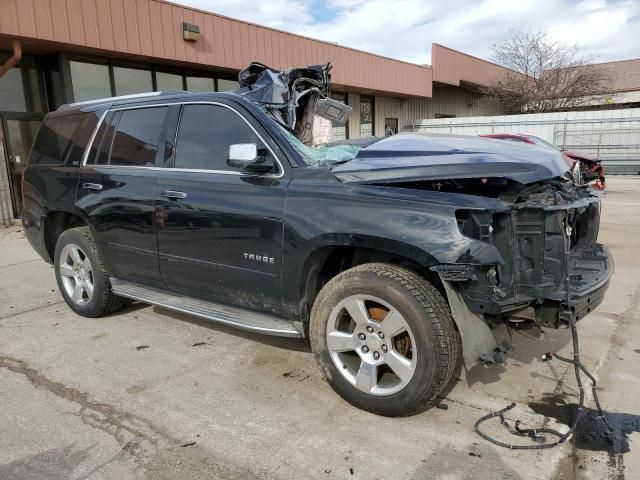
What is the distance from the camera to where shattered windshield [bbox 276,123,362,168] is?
3383 millimetres

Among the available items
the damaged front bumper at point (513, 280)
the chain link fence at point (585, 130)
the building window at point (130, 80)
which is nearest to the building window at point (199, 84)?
the building window at point (130, 80)

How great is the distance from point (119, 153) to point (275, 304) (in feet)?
6.63

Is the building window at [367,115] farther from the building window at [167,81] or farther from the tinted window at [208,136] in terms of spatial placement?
the tinted window at [208,136]

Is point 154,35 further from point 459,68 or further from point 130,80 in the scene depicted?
point 459,68

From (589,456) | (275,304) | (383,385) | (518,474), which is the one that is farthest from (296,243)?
(589,456)

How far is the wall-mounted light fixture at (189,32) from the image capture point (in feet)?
38.6

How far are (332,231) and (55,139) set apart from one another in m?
3.43

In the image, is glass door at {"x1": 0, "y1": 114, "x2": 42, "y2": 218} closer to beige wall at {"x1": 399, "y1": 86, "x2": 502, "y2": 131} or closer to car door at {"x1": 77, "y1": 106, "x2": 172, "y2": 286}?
car door at {"x1": 77, "y1": 106, "x2": 172, "y2": 286}

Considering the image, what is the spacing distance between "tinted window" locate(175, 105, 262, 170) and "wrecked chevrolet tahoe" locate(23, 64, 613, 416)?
12 mm

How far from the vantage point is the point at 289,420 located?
9.91 feet

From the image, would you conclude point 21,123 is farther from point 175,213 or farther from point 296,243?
point 296,243

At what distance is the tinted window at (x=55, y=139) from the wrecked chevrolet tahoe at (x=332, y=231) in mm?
191

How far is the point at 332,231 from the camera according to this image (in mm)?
3014

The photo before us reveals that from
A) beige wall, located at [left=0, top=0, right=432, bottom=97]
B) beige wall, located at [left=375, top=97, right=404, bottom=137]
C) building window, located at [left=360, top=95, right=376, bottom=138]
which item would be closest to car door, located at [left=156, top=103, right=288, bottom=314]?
beige wall, located at [left=0, top=0, right=432, bottom=97]
